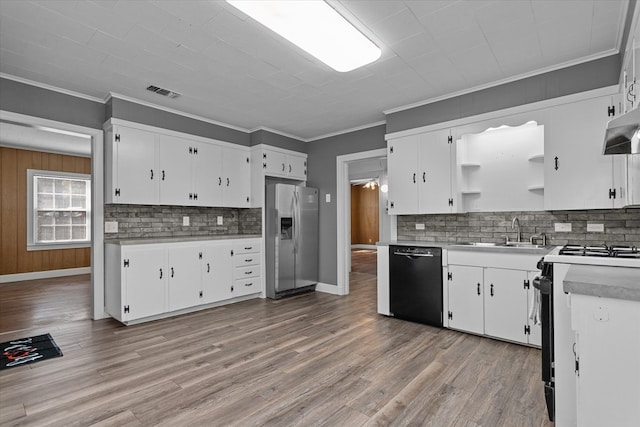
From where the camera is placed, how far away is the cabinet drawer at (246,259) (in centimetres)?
472

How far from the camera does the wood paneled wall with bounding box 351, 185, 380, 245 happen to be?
41.3ft

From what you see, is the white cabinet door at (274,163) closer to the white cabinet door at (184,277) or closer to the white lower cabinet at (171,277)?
the white lower cabinet at (171,277)

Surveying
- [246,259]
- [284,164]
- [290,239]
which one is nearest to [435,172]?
[290,239]

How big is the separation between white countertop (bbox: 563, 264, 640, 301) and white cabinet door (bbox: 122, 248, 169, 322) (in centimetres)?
386

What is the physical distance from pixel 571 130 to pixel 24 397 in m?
4.71

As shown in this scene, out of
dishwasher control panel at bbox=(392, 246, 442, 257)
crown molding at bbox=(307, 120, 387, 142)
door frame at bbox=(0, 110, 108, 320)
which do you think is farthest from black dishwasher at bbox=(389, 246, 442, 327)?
door frame at bbox=(0, 110, 108, 320)

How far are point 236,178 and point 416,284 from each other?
2.99 meters

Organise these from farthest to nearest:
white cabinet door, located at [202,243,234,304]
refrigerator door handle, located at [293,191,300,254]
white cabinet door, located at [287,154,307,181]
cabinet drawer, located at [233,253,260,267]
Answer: white cabinet door, located at [287,154,307,181] → refrigerator door handle, located at [293,191,300,254] → cabinet drawer, located at [233,253,260,267] → white cabinet door, located at [202,243,234,304]

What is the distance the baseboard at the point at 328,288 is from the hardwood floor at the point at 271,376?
1367 millimetres

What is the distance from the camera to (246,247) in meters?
4.85

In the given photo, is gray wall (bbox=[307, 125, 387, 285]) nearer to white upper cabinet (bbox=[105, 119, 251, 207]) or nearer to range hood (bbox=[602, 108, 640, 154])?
white upper cabinet (bbox=[105, 119, 251, 207])

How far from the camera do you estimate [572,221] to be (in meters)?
3.21

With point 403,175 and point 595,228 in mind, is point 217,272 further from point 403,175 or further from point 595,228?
point 595,228

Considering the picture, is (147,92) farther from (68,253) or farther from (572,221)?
(68,253)
